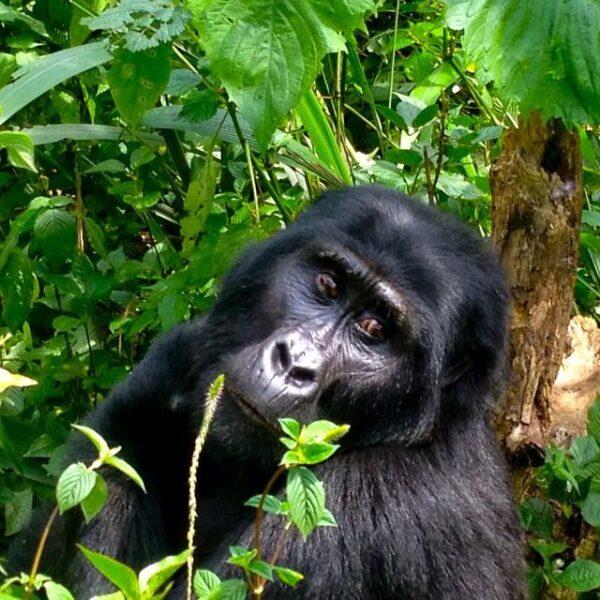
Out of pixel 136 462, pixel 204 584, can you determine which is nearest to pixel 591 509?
pixel 136 462

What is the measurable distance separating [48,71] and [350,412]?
1.90m

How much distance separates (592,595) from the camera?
12.9 ft

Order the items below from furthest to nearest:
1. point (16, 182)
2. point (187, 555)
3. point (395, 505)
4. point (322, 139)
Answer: point (16, 182) < point (322, 139) < point (395, 505) < point (187, 555)

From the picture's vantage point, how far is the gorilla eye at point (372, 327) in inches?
127

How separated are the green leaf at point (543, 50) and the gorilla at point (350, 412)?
0.58 meters

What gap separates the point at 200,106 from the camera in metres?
4.05

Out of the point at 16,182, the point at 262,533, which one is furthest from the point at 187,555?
the point at 16,182

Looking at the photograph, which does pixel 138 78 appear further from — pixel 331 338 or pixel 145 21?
pixel 331 338

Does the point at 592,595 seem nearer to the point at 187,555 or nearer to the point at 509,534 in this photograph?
the point at 509,534

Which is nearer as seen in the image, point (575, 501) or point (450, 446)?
point (450, 446)

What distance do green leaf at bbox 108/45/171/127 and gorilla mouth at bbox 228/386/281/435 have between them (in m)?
1.35

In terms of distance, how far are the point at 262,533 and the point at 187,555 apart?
98 centimetres

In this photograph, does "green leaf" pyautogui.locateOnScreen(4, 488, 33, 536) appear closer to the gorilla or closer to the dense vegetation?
the dense vegetation

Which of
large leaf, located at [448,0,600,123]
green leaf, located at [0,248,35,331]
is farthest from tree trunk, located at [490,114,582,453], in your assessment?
green leaf, located at [0,248,35,331]
